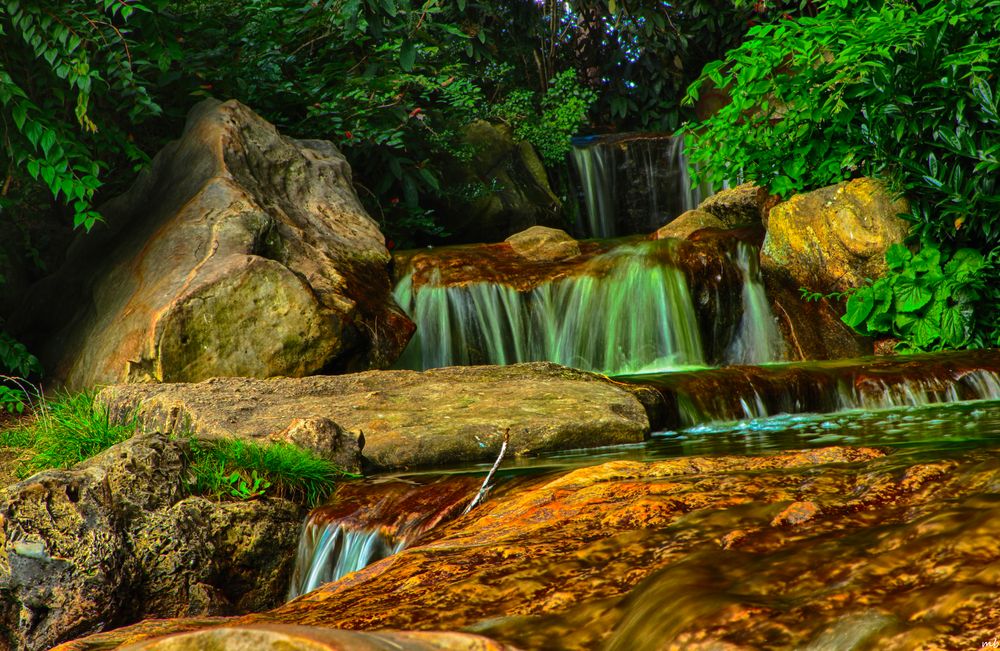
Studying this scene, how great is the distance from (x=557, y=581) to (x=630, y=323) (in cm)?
710

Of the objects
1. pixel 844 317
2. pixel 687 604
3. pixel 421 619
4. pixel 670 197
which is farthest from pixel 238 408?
pixel 670 197

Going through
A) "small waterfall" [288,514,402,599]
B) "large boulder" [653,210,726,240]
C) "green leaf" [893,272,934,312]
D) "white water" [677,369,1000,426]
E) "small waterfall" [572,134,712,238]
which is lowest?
"white water" [677,369,1000,426]

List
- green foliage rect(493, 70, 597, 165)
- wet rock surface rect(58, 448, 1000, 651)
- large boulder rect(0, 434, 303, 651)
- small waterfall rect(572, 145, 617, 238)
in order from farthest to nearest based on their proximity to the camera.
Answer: small waterfall rect(572, 145, 617, 238), green foliage rect(493, 70, 597, 165), large boulder rect(0, 434, 303, 651), wet rock surface rect(58, 448, 1000, 651)

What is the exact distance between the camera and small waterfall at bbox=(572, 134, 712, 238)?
14.7 metres

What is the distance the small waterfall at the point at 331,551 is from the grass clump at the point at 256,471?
0.30 metres

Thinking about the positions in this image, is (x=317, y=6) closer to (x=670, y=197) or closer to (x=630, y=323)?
(x=630, y=323)

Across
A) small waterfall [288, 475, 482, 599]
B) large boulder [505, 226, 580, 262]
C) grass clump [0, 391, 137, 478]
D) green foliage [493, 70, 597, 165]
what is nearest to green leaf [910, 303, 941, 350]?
large boulder [505, 226, 580, 262]

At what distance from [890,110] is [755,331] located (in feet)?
7.72

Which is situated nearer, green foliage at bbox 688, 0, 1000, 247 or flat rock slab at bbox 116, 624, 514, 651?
flat rock slab at bbox 116, 624, 514, 651

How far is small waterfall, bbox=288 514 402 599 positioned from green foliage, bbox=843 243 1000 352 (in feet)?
19.8

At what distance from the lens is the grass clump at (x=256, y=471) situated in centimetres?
456

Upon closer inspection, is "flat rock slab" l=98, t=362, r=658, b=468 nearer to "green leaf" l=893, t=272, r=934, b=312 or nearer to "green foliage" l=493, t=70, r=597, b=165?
"green leaf" l=893, t=272, r=934, b=312

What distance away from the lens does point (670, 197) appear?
579 inches

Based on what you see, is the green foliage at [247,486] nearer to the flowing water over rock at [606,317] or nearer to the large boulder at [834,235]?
the flowing water over rock at [606,317]
